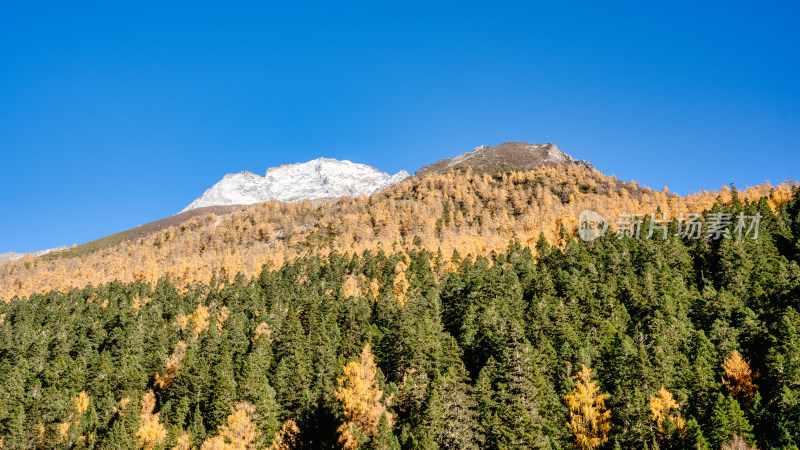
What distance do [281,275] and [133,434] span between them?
6875 centimetres

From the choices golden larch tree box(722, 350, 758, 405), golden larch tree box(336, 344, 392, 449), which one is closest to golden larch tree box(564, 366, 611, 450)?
golden larch tree box(722, 350, 758, 405)

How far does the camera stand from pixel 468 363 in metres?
59.2

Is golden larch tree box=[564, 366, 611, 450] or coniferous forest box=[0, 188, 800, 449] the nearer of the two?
coniferous forest box=[0, 188, 800, 449]

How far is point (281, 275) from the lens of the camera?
122688 mm

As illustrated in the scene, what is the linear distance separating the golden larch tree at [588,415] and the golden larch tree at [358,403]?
1791 centimetres

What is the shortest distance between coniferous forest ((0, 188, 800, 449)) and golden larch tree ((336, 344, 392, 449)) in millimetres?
200

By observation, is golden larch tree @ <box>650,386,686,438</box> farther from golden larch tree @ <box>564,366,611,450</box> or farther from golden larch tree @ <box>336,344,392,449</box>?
golden larch tree @ <box>336,344,392,449</box>

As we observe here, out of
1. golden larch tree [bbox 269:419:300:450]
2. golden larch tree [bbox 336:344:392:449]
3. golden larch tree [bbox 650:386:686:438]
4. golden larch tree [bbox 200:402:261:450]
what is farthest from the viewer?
golden larch tree [bbox 269:419:300:450]

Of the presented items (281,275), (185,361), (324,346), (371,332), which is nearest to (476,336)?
(371,332)

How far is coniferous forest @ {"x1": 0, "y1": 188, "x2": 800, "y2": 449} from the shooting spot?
1657 inches

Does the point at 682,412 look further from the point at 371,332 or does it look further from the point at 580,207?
the point at 580,207

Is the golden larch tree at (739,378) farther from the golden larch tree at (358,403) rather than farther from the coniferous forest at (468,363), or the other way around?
the golden larch tree at (358,403)

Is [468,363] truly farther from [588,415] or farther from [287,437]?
[287,437]

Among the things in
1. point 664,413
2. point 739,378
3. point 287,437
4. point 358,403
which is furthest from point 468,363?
point 739,378
